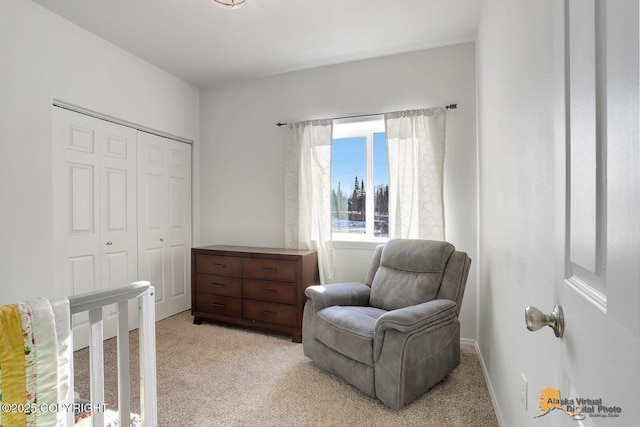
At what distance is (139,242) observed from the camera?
135 inches

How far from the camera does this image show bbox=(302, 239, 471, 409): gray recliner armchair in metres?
1.94

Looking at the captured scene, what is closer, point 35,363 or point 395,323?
point 35,363

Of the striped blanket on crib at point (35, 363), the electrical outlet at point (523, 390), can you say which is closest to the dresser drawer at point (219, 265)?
the striped blanket on crib at point (35, 363)

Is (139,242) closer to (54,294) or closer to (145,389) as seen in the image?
(54,294)

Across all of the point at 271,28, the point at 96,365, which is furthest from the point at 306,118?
the point at 96,365

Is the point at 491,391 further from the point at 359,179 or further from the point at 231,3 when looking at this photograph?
the point at 231,3

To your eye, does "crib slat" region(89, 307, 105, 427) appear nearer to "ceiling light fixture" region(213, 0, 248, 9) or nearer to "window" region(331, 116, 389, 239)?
"ceiling light fixture" region(213, 0, 248, 9)

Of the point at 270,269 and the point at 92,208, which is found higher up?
the point at 92,208

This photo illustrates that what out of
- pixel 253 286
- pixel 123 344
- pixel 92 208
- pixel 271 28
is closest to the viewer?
pixel 123 344

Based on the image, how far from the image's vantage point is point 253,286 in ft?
10.8

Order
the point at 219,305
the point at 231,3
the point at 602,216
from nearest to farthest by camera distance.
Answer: the point at 602,216, the point at 231,3, the point at 219,305

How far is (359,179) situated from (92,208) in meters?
2.43

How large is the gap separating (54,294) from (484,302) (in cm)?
328

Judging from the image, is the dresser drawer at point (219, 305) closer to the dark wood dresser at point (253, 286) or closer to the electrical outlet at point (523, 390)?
the dark wood dresser at point (253, 286)
